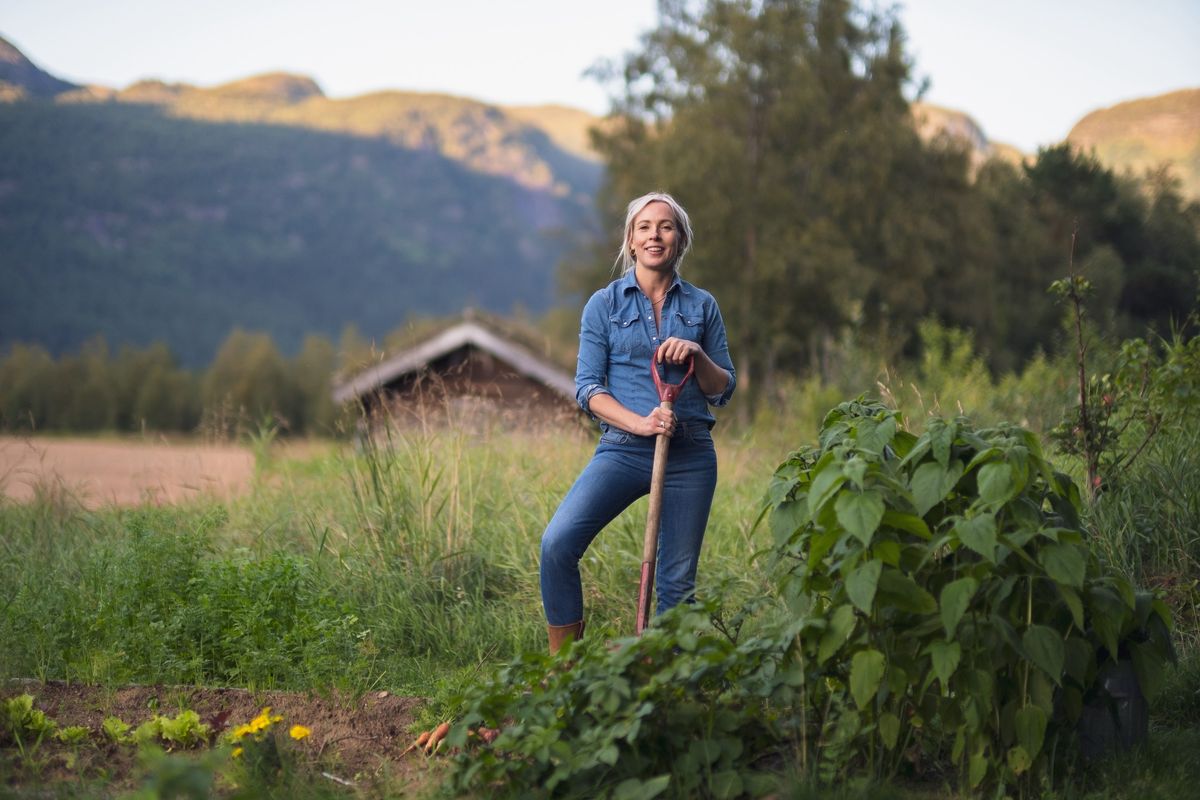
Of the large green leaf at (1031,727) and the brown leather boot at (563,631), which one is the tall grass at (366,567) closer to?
the brown leather boot at (563,631)

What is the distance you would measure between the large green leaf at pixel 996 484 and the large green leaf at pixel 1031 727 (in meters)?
0.62

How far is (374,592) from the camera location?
5.79 m

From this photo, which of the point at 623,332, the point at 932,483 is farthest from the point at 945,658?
the point at 623,332

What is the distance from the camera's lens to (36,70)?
34.3ft

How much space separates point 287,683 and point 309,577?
0.85 m

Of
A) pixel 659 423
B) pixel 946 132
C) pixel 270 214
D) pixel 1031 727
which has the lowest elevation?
pixel 1031 727

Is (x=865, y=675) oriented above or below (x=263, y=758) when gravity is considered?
above

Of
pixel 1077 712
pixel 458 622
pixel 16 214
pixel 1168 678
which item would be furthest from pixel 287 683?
pixel 16 214

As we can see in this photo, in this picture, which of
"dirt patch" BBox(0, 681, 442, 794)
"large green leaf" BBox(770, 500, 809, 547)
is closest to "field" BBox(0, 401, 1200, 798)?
"dirt patch" BBox(0, 681, 442, 794)

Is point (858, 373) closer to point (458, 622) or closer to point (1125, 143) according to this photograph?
point (458, 622)

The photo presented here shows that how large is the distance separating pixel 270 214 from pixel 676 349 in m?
132

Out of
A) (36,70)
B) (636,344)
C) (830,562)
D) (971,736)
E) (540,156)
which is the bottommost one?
(971,736)

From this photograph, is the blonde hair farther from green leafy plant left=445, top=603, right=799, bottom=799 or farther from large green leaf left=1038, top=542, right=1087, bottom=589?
large green leaf left=1038, top=542, right=1087, bottom=589

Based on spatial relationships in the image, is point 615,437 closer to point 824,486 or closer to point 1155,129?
point 824,486
